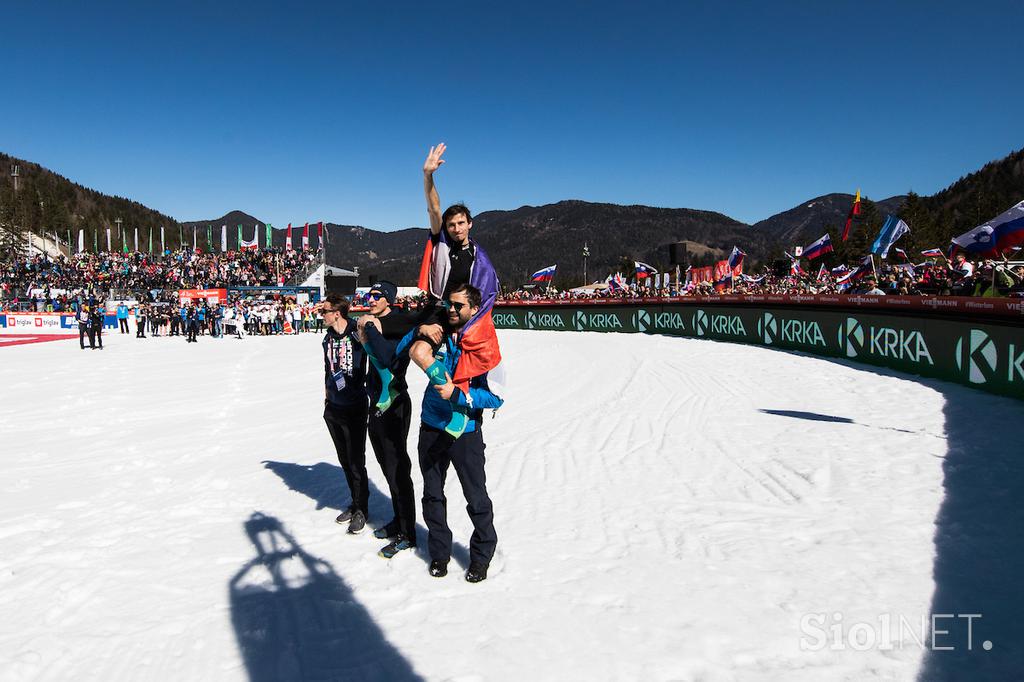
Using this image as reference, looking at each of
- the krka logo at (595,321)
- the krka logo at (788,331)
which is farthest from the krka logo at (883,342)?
the krka logo at (595,321)

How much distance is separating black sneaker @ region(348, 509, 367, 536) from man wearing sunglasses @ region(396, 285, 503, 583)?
95 centimetres

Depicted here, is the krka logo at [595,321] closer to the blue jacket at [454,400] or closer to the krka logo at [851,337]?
the krka logo at [851,337]

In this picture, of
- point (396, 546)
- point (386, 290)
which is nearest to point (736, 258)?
point (386, 290)

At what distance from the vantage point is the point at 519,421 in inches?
348

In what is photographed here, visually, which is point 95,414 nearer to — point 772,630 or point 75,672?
point 75,672

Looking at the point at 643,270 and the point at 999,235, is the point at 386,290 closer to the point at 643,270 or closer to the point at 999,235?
the point at 999,235

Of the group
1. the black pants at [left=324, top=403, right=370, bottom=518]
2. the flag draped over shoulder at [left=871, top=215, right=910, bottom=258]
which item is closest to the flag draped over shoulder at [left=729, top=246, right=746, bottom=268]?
the flag draped over shoulder at [left=871, top=215, right=910, bottom=258]

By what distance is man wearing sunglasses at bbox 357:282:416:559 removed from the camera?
408cm

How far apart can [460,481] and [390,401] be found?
76 centimetres

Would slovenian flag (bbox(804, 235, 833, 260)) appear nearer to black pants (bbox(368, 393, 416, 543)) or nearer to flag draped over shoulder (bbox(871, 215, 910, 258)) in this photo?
flag draped over shoulder (bbox(871, 215, 910, 258))

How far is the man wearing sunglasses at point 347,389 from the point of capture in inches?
179

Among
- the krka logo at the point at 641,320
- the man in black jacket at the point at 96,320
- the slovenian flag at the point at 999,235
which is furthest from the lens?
the krka logo at the point at 641,320

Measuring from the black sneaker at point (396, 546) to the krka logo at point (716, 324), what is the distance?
18019 millimetres

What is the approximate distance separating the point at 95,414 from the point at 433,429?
8.47 meters
